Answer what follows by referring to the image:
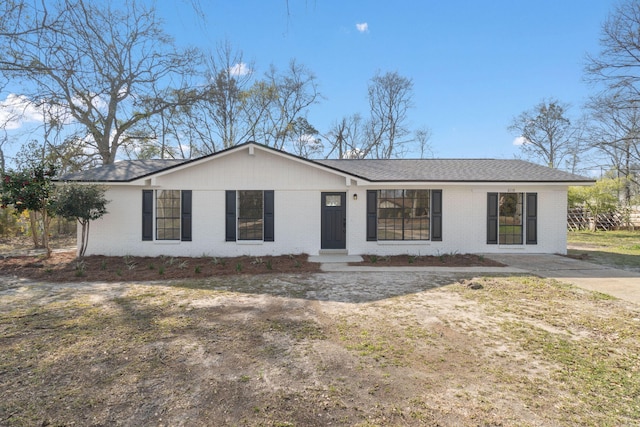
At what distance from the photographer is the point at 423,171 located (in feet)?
38.3

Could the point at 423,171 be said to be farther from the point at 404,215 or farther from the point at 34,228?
the point at 34,228

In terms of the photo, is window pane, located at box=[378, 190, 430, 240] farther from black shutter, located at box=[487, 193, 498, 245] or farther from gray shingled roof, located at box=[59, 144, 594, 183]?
black shutter, located at box=[487, 193, 498, 245]

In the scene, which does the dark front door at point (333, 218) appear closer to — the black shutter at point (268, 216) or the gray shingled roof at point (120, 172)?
the black shutter at point (268, 216)

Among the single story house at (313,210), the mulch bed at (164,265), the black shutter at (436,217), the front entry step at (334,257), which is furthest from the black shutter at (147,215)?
the black shutter at (436,217)

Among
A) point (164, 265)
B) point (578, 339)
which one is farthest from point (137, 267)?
point (578, 339)

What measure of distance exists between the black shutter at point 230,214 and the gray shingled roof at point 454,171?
348 cm

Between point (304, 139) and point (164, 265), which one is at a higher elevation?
point (304, 139)

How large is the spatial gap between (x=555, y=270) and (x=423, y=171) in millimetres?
5127

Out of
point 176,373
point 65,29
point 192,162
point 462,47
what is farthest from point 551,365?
point 462,47

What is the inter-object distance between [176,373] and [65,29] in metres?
4.94

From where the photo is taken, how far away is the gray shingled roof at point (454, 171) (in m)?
10.6

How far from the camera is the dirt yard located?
259 centimetres

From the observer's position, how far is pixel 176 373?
10.5 ft

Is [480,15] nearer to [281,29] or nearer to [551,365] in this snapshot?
[281,29]
